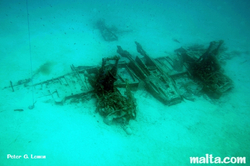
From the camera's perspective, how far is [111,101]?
19.8ft

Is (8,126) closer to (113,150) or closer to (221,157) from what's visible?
(113,150)

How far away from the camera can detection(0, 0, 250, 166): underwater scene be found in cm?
512

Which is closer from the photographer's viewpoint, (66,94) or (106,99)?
(106,99)

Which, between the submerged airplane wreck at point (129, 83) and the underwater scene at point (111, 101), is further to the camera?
the submerged airplane wreck at point (129, 83)

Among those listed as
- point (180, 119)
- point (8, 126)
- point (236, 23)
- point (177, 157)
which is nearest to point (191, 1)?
point (236, 23)

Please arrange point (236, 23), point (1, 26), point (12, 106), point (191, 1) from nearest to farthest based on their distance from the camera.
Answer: point (12, 106) → point (1, 26) → point (236, 23) → point (191, 1)

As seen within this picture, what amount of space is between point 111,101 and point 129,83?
1.88 metres

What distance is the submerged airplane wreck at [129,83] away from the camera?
612 centimetres

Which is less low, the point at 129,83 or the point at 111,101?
the point at 129,83

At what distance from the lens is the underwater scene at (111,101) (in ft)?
16.8

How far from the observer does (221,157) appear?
571 centimetres

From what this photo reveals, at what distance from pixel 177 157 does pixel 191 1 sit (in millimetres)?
33862

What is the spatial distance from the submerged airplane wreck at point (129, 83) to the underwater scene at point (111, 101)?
5cm

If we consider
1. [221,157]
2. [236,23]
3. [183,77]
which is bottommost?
[221,157]
